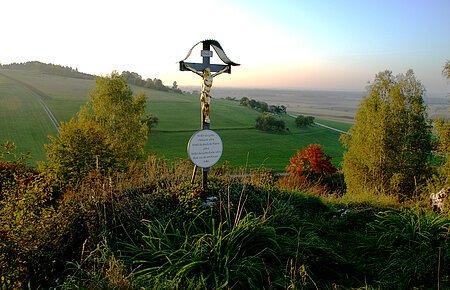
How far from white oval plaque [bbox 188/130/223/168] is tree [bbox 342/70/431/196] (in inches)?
679

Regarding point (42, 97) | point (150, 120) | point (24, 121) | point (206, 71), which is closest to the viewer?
point (206, 71)

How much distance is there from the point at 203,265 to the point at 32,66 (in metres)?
102

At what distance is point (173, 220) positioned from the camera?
5.97 m

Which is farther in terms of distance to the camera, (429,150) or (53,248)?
(429,150)

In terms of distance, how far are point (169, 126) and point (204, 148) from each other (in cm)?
4650

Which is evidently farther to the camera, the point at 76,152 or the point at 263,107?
the point at 263,107

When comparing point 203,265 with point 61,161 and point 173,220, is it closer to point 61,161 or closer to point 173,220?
point 173,220

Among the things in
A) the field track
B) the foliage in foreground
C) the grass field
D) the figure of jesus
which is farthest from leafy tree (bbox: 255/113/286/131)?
the figure of jesus

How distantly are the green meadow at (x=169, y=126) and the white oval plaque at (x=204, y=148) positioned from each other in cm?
2416

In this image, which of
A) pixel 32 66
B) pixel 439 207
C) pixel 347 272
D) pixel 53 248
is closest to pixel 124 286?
pixel 53 248

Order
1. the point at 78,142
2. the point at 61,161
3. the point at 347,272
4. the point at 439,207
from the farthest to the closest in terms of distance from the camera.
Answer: the point at 78,142 < the point at 61,161 < the point at 439,207 < the point at 347,272

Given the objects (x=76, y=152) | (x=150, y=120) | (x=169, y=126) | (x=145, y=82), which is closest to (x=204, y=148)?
(x=76, y=152)

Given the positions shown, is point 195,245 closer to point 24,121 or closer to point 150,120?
point 150,120

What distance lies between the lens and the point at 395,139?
2272cm
